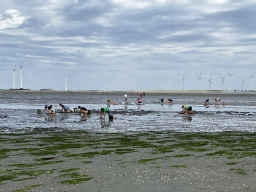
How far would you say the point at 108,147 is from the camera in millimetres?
17016

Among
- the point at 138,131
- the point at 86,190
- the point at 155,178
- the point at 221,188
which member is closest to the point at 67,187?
the point at 86,190

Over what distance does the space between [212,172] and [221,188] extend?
79.8 inches

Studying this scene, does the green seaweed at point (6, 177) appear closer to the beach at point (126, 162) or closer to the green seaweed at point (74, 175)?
the beach at point (126, 162)

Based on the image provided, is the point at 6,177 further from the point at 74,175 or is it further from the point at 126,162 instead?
the point at 126,162

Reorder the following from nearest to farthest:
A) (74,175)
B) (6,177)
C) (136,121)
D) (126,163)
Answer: (6,177)
(74,175)
(126,163)
(136,121)

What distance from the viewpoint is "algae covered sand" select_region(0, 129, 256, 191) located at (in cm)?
1032

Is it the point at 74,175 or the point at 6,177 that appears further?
the point at 74,175

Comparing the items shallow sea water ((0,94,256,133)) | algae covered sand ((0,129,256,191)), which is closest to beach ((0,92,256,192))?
algae covered sand ((0,129,256,191))

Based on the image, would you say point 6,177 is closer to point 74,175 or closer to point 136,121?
point 74,175

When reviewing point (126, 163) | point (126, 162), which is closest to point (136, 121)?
point (126, 162)

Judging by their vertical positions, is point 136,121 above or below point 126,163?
above

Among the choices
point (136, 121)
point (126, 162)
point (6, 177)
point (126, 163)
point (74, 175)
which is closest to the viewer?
point (6, 177)

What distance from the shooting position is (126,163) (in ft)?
43.8

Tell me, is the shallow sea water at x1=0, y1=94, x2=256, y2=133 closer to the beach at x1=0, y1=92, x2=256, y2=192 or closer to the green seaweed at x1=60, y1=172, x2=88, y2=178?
the beach at x1=0, y1=92, x2=256, y2=192
